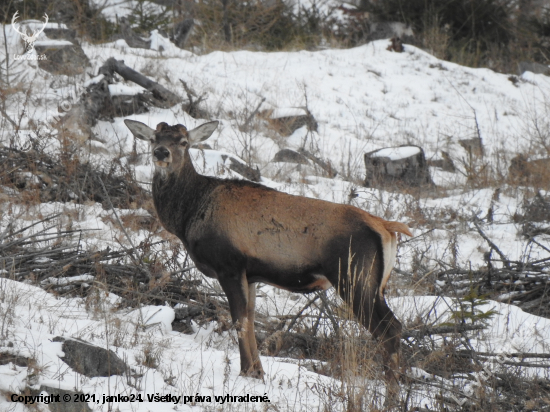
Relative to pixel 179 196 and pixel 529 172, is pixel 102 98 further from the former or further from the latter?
pixel 529 172

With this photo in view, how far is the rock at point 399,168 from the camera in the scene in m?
11.3

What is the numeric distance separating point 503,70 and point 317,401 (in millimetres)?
16683

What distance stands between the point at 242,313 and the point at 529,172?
8.07m

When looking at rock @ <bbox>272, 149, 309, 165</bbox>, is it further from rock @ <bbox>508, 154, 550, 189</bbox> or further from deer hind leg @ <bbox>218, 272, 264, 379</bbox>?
deer hind leg @ <bbox>218, 272, 264, 379</bbox>

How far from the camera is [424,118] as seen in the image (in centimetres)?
1550

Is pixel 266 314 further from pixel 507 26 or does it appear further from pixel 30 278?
pixel 507 26

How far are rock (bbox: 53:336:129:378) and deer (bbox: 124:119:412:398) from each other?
0.94 meters

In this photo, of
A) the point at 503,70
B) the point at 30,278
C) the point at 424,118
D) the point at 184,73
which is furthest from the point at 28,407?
the point at 503,70

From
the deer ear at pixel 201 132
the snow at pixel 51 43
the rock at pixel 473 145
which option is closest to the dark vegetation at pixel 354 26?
the snow at pixel 51 43

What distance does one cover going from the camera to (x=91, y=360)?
4684mm

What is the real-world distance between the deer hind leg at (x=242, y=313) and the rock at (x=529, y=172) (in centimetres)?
723

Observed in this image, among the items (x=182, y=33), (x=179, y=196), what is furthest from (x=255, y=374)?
(x=182, y=33)

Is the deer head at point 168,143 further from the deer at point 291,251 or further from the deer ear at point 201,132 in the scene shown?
the deer at point 291,251

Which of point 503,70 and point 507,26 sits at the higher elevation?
point 507,26
